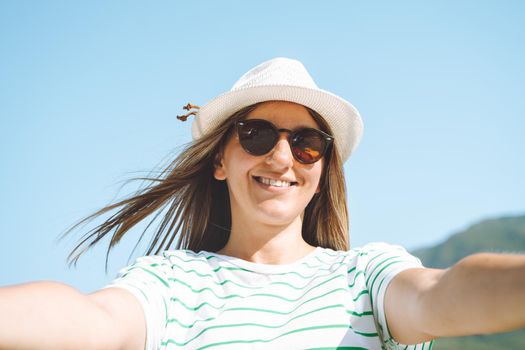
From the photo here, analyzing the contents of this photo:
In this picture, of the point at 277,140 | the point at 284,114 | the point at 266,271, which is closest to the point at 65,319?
the point at 266,271

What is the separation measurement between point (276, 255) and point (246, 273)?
321 mm

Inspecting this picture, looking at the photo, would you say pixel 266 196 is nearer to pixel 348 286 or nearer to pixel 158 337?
pixel 348 286

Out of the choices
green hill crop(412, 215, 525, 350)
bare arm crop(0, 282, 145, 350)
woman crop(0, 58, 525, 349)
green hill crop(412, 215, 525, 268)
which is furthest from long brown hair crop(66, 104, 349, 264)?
green hill crop(412, 215, 525, 268)

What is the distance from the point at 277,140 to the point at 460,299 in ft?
5.27

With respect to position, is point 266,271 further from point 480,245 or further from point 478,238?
point 478,238

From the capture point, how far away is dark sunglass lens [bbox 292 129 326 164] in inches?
129

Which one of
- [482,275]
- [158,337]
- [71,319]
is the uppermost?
[482,275]

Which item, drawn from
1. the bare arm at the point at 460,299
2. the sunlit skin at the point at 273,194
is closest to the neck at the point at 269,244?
the sunlit skin at the point at 273,194

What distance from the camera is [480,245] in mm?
57219

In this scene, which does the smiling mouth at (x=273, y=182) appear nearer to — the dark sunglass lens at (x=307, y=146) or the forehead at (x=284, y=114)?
the dark sunglass lens at (x=307, y=146)

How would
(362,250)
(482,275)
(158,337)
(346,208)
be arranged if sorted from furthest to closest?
(346,208)
(362,250)
(158,337)
(482,275)

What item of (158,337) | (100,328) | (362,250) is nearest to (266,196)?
(362,250)

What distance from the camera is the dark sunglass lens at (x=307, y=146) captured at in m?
3.28

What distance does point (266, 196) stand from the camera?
331 centimetres
